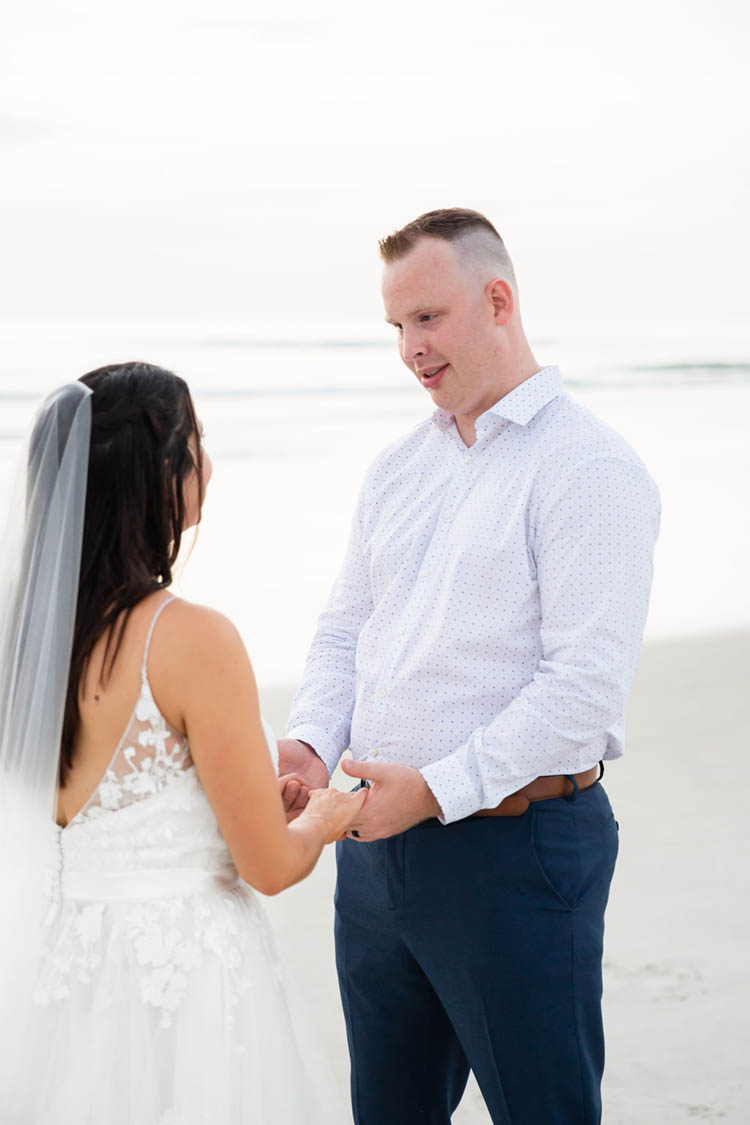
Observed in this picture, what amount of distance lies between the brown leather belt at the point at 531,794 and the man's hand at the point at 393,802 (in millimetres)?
118

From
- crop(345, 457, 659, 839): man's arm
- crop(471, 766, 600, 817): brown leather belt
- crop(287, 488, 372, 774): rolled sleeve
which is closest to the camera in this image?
crop(345, 457, 659, 839): man's arm

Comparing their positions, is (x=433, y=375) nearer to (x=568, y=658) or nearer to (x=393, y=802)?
(x=568, y=658)

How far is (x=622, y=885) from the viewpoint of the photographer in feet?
16.1

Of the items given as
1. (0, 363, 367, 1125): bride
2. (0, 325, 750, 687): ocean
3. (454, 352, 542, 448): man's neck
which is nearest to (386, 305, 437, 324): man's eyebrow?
(454, 352, 542, 448): man's neck

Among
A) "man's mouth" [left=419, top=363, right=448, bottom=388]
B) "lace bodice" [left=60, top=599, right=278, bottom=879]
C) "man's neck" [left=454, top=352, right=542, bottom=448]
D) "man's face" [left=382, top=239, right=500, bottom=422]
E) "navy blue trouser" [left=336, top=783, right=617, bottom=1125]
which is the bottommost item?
"navy blue trouser" [left=336, top=783, right=617, bottom=1125]

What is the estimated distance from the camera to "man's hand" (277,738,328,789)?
9.34ft

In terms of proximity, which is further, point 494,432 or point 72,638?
point 494,432

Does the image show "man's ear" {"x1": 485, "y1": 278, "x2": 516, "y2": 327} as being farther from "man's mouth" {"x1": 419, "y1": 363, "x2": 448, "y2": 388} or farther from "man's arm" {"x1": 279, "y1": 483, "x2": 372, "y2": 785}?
"man's arm" {"x1": 279, "y1": 483, "x2": 372, "y2": 785}

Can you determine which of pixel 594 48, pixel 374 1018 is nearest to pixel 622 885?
pixel 374 1018

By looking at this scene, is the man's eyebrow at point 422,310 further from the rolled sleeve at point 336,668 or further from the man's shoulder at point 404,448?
the rolled sleeve at point 336,668

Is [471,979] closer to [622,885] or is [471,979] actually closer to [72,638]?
[72,638]

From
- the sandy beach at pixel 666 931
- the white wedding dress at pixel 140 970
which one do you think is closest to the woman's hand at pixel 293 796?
the sandy beach at pixel 666 931

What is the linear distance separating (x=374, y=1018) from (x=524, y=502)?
1.19 m

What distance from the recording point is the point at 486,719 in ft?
8.46
